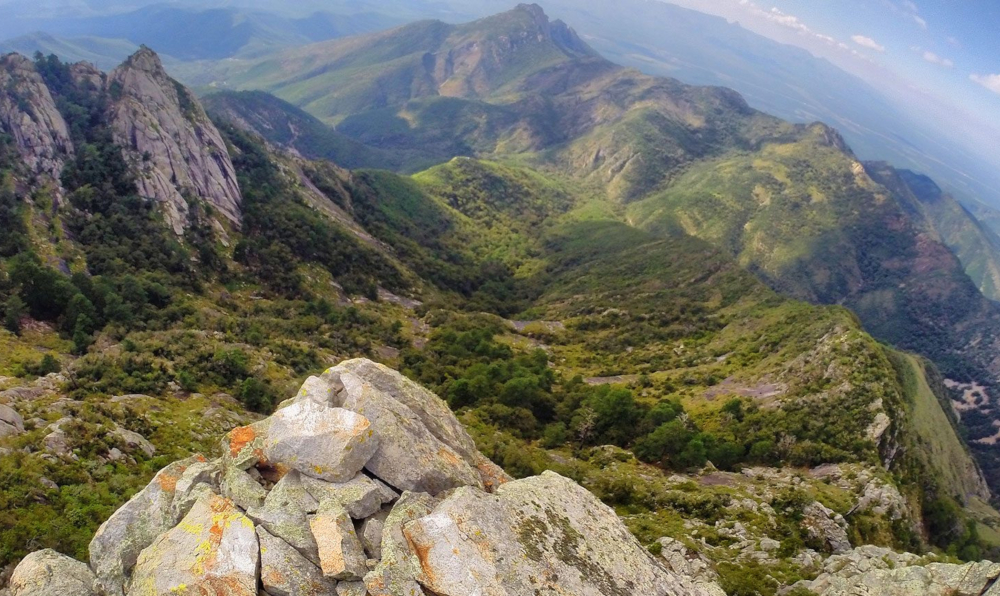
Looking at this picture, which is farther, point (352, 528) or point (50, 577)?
point (352, 528)

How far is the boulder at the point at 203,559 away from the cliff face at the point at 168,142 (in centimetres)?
10547

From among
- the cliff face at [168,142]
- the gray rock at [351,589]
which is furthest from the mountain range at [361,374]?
the cliff face at [168,142]

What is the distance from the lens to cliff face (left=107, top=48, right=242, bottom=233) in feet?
366

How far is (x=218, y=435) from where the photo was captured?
42.4m

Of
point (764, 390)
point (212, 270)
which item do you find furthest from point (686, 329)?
point (212, 270)

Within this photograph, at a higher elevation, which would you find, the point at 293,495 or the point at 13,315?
the point at 293,495

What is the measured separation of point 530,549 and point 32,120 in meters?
130

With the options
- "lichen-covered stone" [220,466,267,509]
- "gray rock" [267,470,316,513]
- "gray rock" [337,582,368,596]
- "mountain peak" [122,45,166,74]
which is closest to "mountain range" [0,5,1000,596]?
"lichen-covered stone" [220,466,267,509]

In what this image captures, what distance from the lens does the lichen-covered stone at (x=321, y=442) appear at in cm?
2144

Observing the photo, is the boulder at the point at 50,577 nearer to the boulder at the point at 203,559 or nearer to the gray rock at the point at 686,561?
the boulder at the point at 203,559

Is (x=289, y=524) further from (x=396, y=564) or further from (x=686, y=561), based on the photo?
(x=686, y=561)

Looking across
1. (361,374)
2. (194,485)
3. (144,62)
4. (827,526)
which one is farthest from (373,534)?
(144,62)

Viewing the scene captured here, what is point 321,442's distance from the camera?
21.8m

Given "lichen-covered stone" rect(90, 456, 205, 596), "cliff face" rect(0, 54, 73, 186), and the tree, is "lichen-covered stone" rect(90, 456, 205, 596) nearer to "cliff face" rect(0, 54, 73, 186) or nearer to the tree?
the tree
